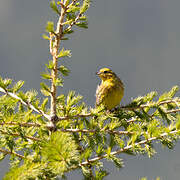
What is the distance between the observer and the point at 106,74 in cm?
652

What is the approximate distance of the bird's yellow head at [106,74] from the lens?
21.1ft

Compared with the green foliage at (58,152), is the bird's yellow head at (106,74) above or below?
above

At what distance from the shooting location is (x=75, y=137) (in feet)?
13.1

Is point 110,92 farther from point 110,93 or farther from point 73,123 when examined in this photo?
point 73,123

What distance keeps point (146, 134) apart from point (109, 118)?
0.78 meters

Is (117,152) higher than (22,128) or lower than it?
lower

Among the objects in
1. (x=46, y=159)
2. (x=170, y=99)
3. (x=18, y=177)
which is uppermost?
(x=170, y=99)

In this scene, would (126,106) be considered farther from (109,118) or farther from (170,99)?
(170,99)

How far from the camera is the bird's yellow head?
6416 mm

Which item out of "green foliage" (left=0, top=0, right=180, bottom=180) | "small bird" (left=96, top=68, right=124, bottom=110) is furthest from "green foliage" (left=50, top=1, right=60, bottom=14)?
"small bird" (left=96, top=68, right=124, bottom=110)

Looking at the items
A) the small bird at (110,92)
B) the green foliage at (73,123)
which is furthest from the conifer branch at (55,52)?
the small bird at (110,92)

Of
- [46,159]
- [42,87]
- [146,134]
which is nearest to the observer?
[46,159]

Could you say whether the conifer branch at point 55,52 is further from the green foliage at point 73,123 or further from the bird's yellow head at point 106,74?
the bird's yellow head at point 106,74

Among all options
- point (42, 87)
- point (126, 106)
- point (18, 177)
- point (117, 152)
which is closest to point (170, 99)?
point (126, 106)
